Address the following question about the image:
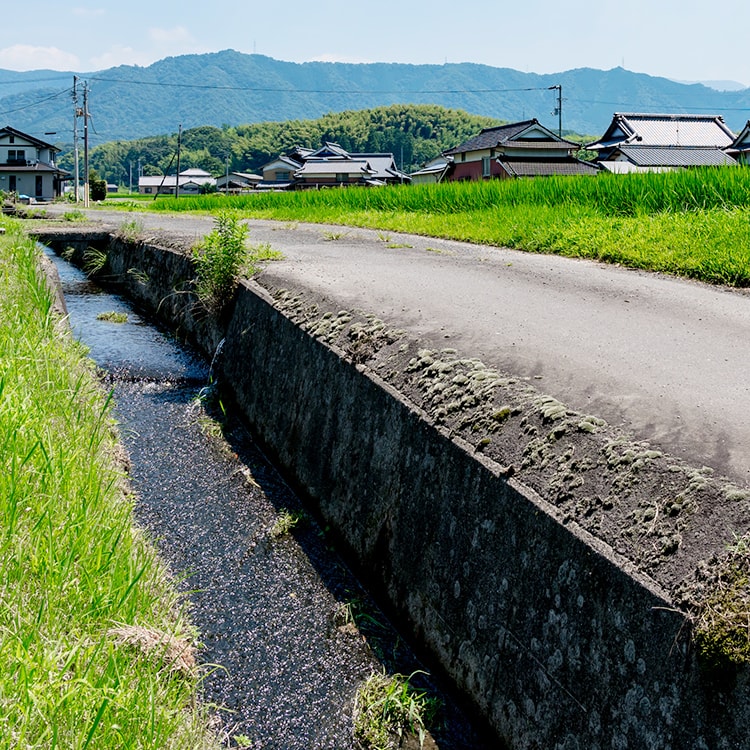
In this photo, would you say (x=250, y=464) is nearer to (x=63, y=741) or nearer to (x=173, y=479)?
(x=173, y=479)

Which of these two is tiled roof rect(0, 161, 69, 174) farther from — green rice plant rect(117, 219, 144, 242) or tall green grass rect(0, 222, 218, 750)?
tall green grass rect(0, 222, 218, 750)

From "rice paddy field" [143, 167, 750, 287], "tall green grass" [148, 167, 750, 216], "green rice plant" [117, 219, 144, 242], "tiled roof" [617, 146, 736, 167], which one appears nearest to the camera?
"rice paddy field" [143, 167, 750, 287]

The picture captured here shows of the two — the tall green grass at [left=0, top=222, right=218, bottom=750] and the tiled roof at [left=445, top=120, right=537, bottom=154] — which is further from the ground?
the tiled roof at [left=445, top=120, right=537, bottom=154]

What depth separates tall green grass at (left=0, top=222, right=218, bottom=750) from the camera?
2.45m

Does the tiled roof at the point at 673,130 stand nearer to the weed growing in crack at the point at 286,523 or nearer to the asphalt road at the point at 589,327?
the asphalt road at the point at 589,327

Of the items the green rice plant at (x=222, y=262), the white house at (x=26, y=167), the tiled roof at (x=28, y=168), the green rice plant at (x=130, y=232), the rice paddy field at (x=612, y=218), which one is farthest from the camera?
the white house at (x=26, y=167)

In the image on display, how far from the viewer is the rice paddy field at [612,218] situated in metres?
9.08

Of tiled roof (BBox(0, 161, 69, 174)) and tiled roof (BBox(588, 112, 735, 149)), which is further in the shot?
tiled roof (BBox(0, 161, 69, 174))

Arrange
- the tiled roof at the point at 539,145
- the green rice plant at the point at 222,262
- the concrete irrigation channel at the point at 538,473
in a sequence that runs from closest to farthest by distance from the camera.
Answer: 1. the concrete irrigation channel at the point at 538,473
2. the green rice plant at the point at 222,262
3. the tiled roof at the point at 539,145

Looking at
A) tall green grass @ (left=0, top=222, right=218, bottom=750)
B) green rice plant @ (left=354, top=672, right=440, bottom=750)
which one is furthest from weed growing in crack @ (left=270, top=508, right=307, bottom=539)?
green rice plant @ (left=354, top=672, right=440, bottom=750)

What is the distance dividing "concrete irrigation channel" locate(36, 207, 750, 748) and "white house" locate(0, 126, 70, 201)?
6297cm

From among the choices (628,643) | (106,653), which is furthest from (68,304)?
(628,643)

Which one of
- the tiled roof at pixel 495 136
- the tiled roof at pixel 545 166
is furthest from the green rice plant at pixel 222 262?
the tiled roof at pixel 495 136

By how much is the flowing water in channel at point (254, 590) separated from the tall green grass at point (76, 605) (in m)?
0.48
